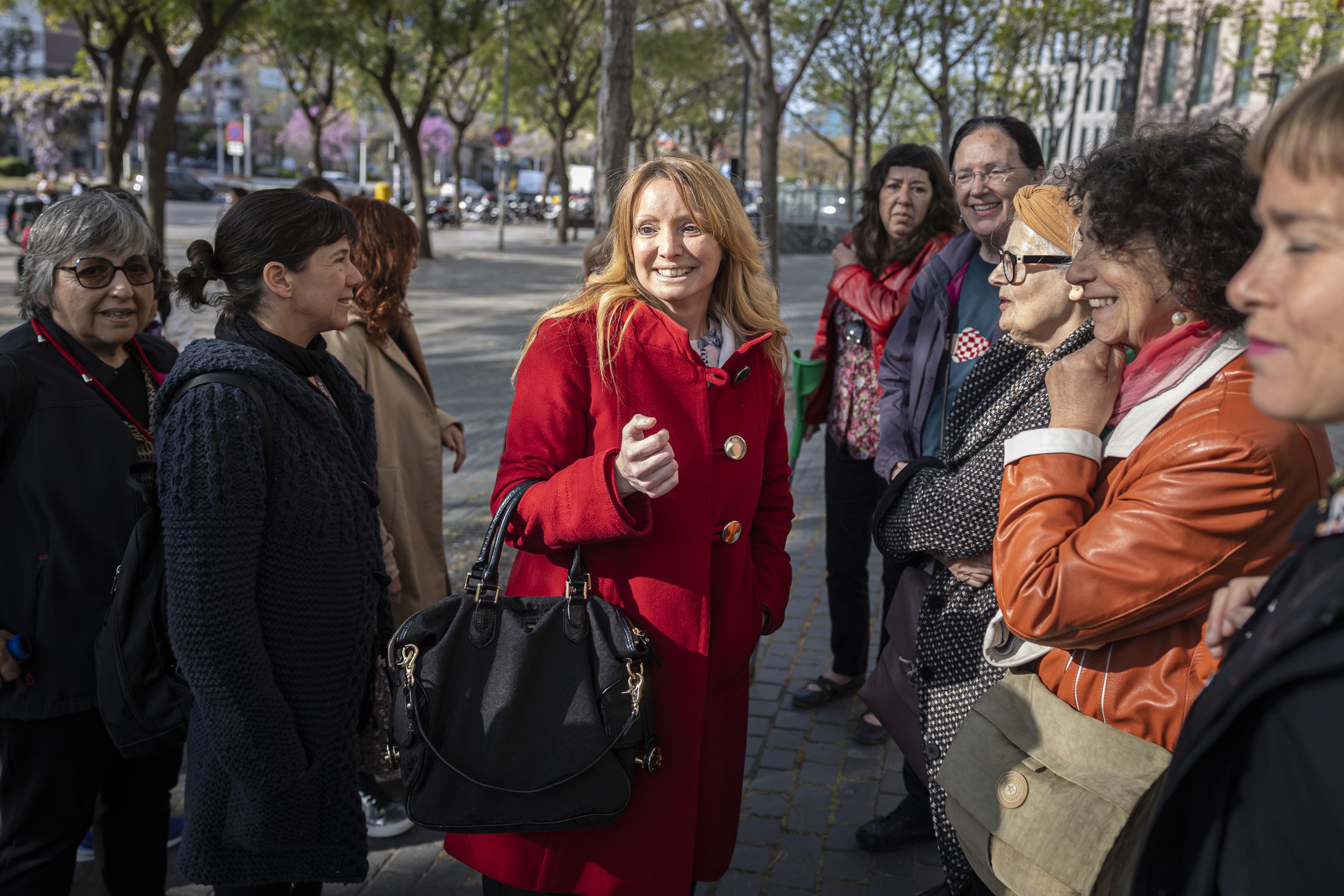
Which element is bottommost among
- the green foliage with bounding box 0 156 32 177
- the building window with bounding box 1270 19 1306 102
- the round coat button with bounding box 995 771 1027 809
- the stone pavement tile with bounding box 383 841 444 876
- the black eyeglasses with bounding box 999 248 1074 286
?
the stone pavement tile with bounding box 383 841 444 876

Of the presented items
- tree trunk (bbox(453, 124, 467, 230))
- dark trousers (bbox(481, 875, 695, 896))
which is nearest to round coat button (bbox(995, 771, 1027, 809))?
dark trousers (bbox(481, 875, 695, 896))

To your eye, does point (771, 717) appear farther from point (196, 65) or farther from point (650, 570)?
point (196, 65)

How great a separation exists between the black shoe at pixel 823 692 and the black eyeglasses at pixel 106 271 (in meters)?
2.99

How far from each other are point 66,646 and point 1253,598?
250 cm

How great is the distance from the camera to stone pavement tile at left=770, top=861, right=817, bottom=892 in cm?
326

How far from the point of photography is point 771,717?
4.42 m

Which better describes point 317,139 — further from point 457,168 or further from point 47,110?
point 47,110

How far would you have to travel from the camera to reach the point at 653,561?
221 cm

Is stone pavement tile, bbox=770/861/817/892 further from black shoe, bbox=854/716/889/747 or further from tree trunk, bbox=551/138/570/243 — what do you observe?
tree trunk, bbox=551/138/570/243

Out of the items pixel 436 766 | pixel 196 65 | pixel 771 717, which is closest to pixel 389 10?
pixel 196 65

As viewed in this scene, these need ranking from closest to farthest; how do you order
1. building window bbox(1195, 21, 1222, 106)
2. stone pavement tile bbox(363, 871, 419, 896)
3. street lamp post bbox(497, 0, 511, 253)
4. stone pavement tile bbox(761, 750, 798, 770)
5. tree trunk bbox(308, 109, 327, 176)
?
stone pavement tile bbox(363, 871, 419, 896)
stone pavement tile bbox(761, 750, 798, 770)
tree trunk bbox(308, 109, 327, 176)
street lamp post bbox(497, 0, 511, 253)
building window bbox(1195, 21, 1222, 106)

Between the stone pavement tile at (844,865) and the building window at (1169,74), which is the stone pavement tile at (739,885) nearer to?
the stone pavement tile at (844,865)

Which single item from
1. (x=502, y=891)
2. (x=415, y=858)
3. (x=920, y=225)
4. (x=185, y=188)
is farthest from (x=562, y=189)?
(x=502, y=891)

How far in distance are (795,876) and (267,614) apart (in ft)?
6.26
